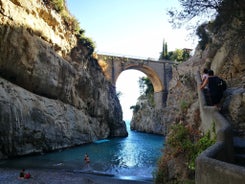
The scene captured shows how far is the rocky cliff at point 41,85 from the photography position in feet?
76.9

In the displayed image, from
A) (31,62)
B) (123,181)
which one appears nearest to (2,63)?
(31,62)

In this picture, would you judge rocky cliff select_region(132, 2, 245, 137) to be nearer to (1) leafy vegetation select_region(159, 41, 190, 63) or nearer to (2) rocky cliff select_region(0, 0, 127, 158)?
(2) rocky cliff select_region(0, 0, 127, 158)

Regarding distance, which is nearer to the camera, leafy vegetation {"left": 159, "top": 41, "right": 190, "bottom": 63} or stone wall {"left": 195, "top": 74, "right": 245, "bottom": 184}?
stone wall {"left": 195, "top": 74, "right": 245, "bottom": 184}

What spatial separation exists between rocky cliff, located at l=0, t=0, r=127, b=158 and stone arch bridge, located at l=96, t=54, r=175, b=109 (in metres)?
12.3

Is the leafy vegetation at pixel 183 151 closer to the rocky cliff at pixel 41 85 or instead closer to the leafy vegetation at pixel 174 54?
the rocky cliff at pixel 41 85

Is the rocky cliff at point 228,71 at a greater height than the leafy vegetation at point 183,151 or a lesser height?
greater

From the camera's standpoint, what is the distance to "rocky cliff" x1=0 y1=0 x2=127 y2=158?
23438 mm

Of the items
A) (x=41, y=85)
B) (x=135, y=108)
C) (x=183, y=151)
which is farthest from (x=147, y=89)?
(x=183, y=151)

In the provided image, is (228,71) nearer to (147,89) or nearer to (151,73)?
(151,73)

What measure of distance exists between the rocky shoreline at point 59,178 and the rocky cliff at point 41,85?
5.65 metres

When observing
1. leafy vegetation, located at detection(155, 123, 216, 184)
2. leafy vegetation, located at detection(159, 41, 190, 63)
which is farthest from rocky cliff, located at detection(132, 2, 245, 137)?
leafy vegetation, located at detection(159, 41, 190, 63)

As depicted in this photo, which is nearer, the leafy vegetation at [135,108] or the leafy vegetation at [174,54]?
the leafy vegetation at [174,54]

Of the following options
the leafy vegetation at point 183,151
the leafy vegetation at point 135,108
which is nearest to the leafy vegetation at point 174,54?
the leafy vegetation at point 135,108

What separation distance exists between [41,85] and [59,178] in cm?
1529
